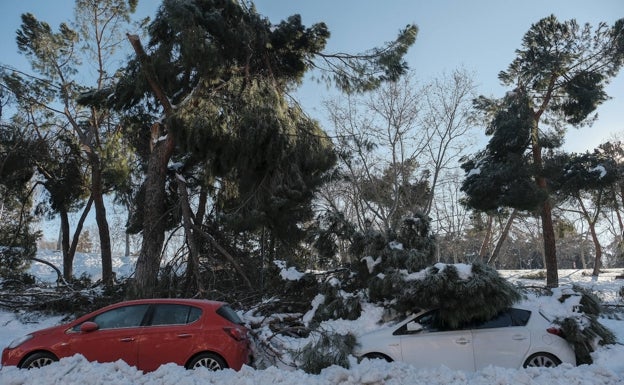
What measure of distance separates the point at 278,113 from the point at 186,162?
13.7 feet

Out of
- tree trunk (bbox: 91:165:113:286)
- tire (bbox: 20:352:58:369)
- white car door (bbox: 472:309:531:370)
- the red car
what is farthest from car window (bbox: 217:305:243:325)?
tree trunk (bbox: 91:165:113:286)

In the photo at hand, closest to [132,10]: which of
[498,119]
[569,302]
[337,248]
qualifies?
[337,248]

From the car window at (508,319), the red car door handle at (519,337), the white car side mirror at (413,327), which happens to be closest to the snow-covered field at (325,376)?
the red car door handle at (519,337)

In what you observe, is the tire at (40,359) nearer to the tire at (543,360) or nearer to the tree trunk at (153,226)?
the tree trunk at (153,226)

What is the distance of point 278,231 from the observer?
1595 centimetres

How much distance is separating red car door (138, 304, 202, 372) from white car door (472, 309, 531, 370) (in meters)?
4.41

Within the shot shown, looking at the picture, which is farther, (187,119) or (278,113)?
(278,113)

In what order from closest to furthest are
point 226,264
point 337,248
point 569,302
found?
point 569,302
point 337,248
point 226,264

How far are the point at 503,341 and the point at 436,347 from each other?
1.03 meters

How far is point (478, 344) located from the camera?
7.29 m

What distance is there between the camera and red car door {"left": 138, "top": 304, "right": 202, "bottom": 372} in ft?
22.8

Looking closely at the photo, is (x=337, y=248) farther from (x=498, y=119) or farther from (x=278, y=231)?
(x=498, y=119)

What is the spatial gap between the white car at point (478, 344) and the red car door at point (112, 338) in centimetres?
354

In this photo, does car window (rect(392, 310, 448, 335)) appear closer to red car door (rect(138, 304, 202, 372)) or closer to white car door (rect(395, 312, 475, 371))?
white car door (rect(395, 312, 475, 371))
